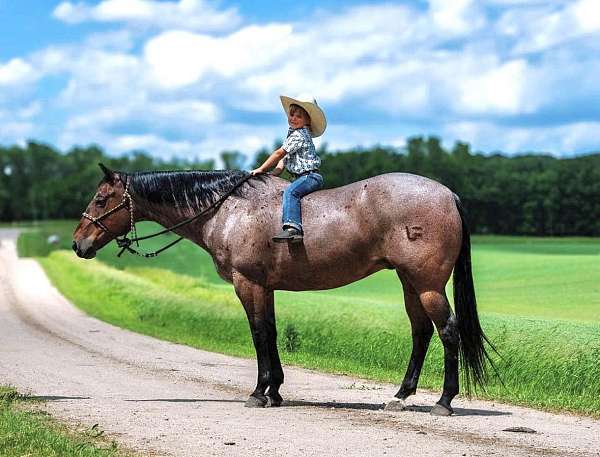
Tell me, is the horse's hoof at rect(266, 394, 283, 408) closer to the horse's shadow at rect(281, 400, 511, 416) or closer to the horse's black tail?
the horse's shadow at rect(281, 400, 511, 416)

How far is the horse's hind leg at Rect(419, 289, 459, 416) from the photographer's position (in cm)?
967

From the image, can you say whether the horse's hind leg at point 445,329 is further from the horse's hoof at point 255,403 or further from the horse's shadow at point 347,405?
the horse's hoof at point 255,403

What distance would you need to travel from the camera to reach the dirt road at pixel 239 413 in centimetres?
802

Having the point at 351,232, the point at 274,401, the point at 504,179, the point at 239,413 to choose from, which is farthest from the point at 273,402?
the point at 504,179

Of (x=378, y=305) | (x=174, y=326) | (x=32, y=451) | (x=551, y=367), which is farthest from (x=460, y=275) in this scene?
(x=174, y=326)

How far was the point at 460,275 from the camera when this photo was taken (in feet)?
32.9

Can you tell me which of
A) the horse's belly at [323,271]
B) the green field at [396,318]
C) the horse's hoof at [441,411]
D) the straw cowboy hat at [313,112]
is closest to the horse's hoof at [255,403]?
the horse's belly at [323,271]

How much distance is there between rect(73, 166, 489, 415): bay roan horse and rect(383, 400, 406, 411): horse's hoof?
3 centimetres

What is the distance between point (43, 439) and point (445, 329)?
12.6 ft

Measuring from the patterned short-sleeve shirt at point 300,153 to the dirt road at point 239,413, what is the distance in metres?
2.42

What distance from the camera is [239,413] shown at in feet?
32.3

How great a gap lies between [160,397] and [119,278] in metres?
18.9

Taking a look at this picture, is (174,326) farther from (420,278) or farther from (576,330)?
(420,278)

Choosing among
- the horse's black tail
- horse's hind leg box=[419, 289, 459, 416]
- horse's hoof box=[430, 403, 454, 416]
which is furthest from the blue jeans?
horse's hoof box=[430, 403, 454, 416]
